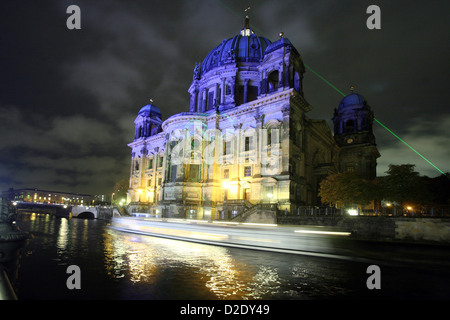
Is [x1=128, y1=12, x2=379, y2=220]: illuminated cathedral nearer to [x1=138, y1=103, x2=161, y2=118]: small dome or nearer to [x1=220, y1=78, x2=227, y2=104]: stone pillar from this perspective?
[x1=220, y1=78, x2=227, y2=104]: stone pillar

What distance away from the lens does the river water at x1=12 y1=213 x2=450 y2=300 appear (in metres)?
7.89

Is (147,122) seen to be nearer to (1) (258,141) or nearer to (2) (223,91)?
(2) (223,91)

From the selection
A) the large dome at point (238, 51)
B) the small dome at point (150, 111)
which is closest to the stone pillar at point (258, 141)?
the large dome at point (238, 51)

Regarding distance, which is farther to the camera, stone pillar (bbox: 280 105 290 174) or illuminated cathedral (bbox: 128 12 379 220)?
illuminated cathedral (bbox: 128 12 379 220)

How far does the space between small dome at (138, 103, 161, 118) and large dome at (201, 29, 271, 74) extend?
1710cm

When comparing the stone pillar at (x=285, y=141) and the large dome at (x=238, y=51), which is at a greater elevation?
the large dome at (x=238, y=51)

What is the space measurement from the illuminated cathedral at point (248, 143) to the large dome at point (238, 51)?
0.69ft

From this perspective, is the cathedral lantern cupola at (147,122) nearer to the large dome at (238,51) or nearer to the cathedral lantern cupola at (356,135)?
the large dome at (238,51)

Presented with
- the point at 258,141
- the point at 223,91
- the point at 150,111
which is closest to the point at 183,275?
the point at 258,141

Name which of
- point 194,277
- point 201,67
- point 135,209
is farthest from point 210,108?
point 194,277

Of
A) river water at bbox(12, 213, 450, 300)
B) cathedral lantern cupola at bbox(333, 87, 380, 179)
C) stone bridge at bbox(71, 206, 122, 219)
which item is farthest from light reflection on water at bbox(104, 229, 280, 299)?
stone bridge at bbox(71, 206, 122, 219)

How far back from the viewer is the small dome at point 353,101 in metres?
60.5
